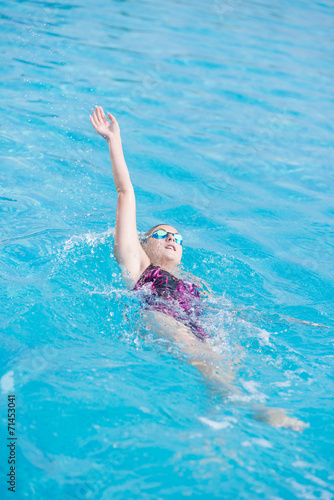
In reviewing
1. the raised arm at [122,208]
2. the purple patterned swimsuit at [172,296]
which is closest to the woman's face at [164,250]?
the purple patterned swimsuit at [172,296]

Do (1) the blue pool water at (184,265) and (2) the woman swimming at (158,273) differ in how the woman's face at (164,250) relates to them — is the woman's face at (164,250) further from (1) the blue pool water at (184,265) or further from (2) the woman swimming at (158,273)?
(1) the blue pool water at (184,265)

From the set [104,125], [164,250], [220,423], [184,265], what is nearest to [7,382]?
[220,423]

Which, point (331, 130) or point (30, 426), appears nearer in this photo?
point (30, 426)

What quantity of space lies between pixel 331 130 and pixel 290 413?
8.38 m

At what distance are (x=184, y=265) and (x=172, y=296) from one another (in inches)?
46.0

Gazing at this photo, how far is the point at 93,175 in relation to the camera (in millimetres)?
7316

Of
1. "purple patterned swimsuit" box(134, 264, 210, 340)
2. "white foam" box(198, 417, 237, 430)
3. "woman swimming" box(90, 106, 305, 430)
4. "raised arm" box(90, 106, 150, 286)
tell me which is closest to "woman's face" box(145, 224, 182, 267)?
"woman swimming" box(90, 106, 305, 430)

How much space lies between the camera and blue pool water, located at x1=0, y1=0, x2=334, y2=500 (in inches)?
118

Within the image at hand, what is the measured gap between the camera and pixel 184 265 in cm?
554

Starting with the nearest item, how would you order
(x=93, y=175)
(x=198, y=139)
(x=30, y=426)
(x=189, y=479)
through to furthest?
(x=189, y=479)
(x=30, y=426)
(x=93, y=175)
(x=198, y=139)

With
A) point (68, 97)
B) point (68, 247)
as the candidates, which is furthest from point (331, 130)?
point (68, 247)

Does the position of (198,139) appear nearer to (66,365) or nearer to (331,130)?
(331,130)

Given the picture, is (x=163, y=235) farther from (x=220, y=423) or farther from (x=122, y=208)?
(x=220, y=423)

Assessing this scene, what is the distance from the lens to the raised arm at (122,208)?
4.32 m
